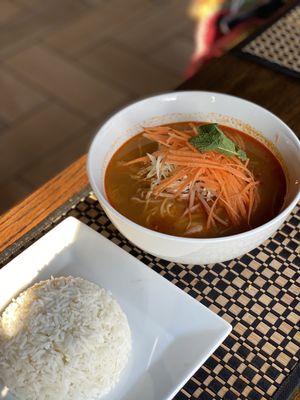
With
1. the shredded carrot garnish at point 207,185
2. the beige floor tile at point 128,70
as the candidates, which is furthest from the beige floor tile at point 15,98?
Result: the shredded carrot garnish at point 207,185

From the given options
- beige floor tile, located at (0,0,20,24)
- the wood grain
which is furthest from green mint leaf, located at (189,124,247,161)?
beige floor tile, located at (0,0,20,24)

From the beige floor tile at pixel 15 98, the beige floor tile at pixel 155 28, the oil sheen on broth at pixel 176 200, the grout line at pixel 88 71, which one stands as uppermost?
the oil sheen on broth at pixel 176 200

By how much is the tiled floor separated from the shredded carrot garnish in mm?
1174

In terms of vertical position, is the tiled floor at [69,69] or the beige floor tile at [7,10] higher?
the beige floor tile at [7,10]

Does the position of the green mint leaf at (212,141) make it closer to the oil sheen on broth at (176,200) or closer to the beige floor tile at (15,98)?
the oil sheen on broth at (176,200)

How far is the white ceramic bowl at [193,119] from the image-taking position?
0.80m

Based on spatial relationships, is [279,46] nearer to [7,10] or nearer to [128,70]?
[128,70]

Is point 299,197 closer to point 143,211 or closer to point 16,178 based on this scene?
point 143,211

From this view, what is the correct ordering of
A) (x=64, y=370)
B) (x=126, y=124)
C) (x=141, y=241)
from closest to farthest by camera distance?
(x=64, y=370) < (x=141, y=241) < (x=126, y=124)

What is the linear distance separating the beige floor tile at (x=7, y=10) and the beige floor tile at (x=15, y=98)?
50 cm

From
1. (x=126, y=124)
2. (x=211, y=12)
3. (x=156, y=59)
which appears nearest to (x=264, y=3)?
(x=211, y=12)

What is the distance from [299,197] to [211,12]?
2.22m

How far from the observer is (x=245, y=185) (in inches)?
35.0

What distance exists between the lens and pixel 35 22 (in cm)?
277
